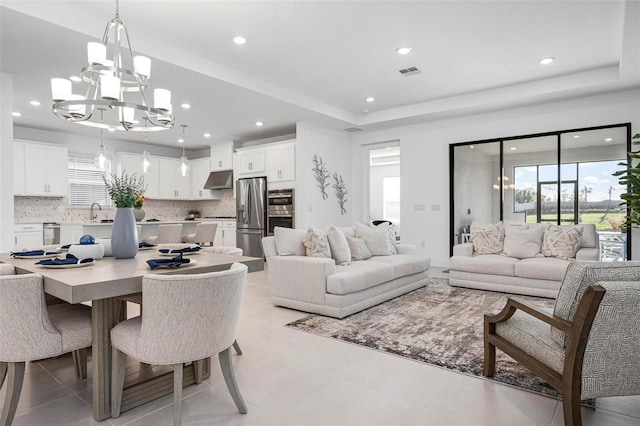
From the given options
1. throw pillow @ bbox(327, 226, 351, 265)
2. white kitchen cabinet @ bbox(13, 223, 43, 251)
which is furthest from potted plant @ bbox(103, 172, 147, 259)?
white kitchen cabinet @ bbox(13, 223, 43, 251)

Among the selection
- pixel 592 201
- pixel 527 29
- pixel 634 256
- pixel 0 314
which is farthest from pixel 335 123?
pixel 0 314

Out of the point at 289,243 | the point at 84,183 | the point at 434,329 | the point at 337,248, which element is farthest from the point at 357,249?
the point at 84,183

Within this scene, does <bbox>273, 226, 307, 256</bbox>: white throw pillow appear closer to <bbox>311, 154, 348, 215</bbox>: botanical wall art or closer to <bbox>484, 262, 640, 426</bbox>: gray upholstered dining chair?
<bbox>484, 262, 640, 426</bbox>: gray upholstered dining chair

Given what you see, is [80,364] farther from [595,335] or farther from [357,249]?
[357,249]

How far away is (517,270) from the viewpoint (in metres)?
4.68

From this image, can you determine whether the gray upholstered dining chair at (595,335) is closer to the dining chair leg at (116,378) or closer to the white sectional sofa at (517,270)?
the dining chair leg at (116,378)

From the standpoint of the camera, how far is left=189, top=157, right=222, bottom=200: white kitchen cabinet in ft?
29.8

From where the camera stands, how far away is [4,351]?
5.77 feet

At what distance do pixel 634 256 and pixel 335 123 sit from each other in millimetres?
5065

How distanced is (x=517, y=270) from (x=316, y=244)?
2652 mm

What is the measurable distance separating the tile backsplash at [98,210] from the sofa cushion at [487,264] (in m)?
5.64

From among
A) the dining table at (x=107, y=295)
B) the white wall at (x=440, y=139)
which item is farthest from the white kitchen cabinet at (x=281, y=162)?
the dining table at (x=107, y=295)

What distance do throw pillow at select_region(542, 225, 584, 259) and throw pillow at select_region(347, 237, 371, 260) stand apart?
2.41 m

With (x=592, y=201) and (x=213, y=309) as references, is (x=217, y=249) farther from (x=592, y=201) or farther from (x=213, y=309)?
(x=592, y=201)
